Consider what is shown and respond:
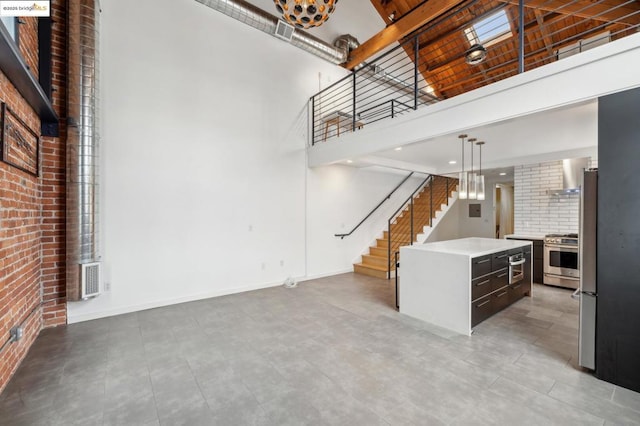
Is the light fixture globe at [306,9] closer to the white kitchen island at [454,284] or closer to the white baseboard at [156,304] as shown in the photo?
the white kitchen island at [454,284]

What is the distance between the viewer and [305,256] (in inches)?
228

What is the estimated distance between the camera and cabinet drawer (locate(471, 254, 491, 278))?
123 inches

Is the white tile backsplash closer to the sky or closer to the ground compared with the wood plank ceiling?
closer to the ground

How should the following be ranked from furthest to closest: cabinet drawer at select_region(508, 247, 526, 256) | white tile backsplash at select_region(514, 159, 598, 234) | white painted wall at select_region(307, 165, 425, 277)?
white painted wall at select_region(307, 165, 425, 277) → white tile backsplash at select_region(514, 159, 598, 234) → cabinet drawer at select_region(508, 247, 526, 256)

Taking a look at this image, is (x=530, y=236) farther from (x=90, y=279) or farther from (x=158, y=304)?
(x=90, y=279)

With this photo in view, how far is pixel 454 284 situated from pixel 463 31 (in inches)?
285

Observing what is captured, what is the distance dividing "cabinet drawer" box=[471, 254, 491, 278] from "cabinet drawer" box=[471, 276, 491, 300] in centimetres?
7

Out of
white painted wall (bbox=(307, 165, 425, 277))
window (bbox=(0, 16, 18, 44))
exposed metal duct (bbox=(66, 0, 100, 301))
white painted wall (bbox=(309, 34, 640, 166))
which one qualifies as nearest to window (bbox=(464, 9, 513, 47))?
white painted wall (bbox=(307, 165, 425, 277))

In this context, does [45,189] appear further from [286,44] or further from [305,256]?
[286,44]

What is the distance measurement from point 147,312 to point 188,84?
Answer: 139 inches

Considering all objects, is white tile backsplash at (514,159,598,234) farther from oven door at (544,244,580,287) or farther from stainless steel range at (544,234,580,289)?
oven door at (544,244,580,287)

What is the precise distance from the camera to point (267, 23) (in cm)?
491

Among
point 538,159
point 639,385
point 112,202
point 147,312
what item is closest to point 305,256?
point 147,312

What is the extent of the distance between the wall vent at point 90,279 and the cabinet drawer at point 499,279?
5.00m
